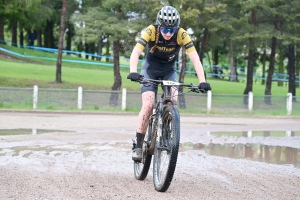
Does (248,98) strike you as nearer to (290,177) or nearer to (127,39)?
(127,39)

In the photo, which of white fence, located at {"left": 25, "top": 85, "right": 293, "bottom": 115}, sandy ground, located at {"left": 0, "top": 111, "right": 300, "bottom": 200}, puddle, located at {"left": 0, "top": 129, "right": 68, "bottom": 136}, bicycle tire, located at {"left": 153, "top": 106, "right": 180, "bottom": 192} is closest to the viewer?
bicycle tire, located at {"left": 153, "top": 106, "right": 180, "bottom": 192}

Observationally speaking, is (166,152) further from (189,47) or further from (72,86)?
(72,86)

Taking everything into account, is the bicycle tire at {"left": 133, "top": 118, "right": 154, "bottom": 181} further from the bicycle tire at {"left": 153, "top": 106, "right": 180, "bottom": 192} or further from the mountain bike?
the bicycle tire at {"left": 153, "top": 106, "right": 180, "bottom": 192}

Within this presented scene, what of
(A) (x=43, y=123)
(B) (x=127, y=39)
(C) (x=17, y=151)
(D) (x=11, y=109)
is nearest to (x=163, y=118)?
(C) (x=17, y=151)

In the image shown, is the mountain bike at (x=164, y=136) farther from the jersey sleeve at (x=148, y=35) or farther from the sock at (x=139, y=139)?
the jersey sleeve at (x=148, y=35)

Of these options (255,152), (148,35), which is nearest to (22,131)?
(255,152)

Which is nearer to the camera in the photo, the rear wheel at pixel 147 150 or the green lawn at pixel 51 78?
the rear wheel at pixel 147 150

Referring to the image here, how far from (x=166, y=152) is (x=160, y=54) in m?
1.36

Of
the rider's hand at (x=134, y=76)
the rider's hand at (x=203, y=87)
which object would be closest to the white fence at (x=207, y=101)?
the rider's hand at (x=134, y=76)

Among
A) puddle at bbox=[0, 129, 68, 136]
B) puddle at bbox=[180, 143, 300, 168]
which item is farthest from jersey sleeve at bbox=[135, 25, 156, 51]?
puddle at bbox=[0, 129, 68, 136]

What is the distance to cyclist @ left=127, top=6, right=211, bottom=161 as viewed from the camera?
830 centimetres

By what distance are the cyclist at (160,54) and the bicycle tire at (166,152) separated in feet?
1.84

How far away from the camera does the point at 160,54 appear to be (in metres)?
8.68

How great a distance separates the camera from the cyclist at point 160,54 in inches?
327
